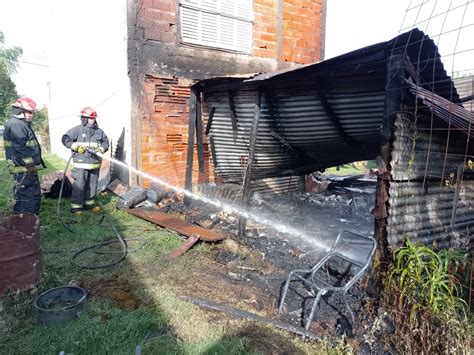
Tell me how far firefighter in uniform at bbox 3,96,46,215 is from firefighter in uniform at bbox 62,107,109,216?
2.73ft

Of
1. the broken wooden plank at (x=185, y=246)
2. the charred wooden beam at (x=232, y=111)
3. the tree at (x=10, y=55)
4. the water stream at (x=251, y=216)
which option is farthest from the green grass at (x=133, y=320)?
the tree at (x=10, y=55)

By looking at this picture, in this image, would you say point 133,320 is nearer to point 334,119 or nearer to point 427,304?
point 427,304

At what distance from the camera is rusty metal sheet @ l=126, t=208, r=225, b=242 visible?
5238 mm

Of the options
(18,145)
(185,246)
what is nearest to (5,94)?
(18,145)

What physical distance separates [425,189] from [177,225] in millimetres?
3950

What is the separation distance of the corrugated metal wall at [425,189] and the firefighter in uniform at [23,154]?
5.64 metres

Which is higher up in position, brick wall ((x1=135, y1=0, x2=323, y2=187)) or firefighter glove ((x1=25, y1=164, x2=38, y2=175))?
brick wall ((x1=135, y1=0, x2=323, y2=187))

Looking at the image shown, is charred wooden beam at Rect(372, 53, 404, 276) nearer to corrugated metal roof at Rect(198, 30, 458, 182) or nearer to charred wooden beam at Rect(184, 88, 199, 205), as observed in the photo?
corrugated metal roof at Rect(198, 30, 458, 182)

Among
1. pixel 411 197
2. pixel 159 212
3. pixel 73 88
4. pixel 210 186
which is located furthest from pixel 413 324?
pixel 73 88

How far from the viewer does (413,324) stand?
8.94 feet

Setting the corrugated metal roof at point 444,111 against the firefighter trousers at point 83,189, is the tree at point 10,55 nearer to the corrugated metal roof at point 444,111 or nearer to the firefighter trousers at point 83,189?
the firefighter trousers at point 83,189

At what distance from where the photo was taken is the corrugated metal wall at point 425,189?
3.51m

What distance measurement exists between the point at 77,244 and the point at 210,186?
139 inches

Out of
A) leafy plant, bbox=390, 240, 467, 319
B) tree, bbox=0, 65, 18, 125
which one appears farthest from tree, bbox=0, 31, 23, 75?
leafy plant, bbox=390, 240, 467, 319
